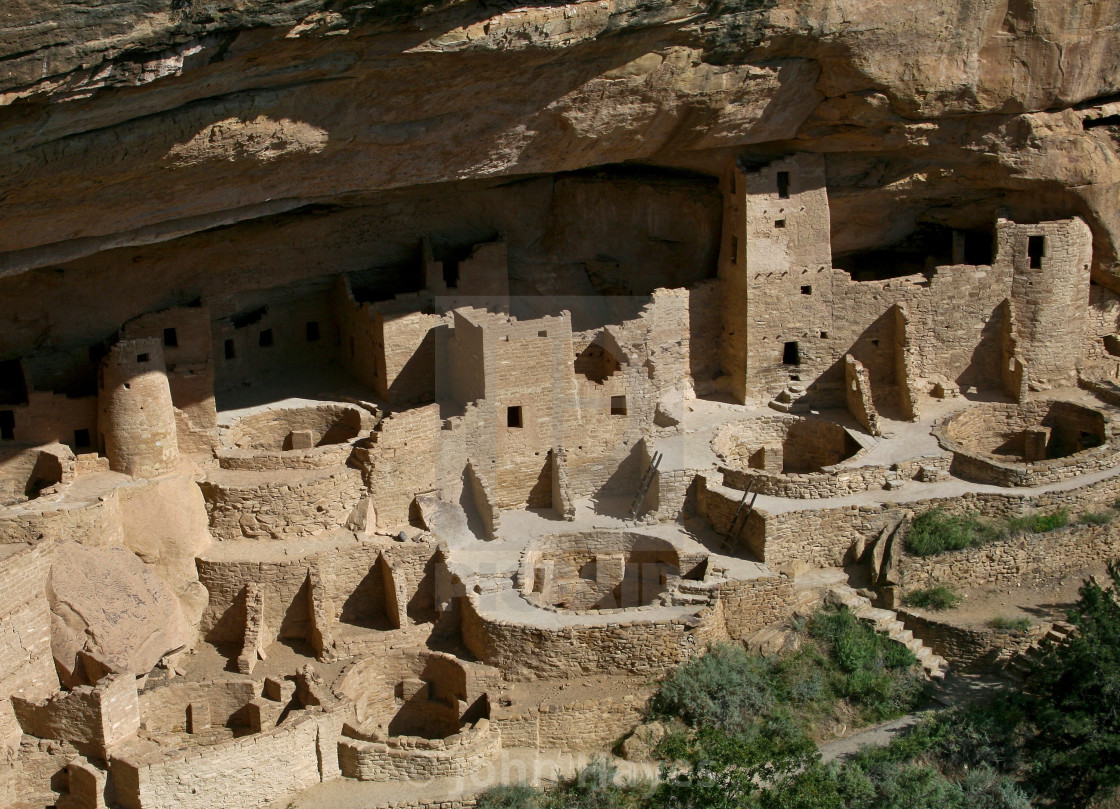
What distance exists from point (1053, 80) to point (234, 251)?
13.6m

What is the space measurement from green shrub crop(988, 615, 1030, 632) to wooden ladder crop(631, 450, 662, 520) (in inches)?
225

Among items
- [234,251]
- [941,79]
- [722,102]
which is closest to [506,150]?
[722,102]

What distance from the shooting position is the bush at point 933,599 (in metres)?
24.1

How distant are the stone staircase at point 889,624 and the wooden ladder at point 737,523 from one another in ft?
5.31

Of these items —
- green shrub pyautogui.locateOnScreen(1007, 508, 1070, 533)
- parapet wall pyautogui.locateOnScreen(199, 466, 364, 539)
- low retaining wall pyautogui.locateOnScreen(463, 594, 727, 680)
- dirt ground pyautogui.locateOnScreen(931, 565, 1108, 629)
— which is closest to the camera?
low retaining wall pyautogui.locateOnScreen(463, 594, 727, 680)

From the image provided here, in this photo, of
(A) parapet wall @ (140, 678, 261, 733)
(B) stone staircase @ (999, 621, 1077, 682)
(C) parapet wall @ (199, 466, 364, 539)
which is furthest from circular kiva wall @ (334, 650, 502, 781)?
(B) stone staircase @ (999, 621, 1077, 682)

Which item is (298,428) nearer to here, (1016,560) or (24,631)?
(24,631)

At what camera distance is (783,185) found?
27047mm

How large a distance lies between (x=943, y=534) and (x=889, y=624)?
5.80ft

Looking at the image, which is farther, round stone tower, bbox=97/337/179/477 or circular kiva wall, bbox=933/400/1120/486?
circular kiva wall, bbox=933/400/1120/486

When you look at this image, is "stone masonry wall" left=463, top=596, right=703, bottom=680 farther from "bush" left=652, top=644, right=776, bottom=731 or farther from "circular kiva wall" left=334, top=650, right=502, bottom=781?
"circular kiva wall" left=334, top=650, right=502, bottom=781

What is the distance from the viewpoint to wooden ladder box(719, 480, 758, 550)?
24422 millimetres

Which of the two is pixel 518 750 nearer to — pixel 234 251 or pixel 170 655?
pixel 170 655

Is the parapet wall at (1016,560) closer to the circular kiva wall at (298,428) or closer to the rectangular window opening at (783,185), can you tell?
the rectangular window opening at (783,185)
